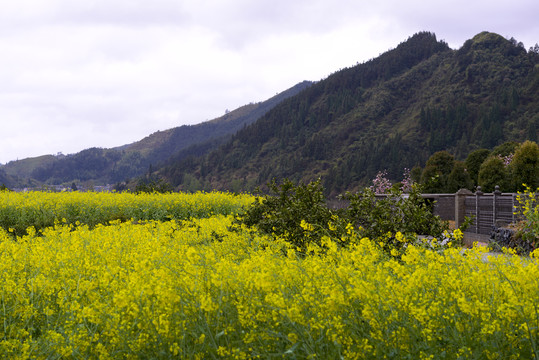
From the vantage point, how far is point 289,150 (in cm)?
11044

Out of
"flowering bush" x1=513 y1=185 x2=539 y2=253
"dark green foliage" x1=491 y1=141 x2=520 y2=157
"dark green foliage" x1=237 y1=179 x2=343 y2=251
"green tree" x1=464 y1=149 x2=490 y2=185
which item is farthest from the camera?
"dark green foliage" x1=491 y1=141 x2=520 y2=157

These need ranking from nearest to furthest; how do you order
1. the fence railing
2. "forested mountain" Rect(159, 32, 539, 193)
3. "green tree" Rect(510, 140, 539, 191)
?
the fence railing < "green tree" Rect(510, 140, 539, 191) < "forested mountain" Rect(159, 32, 539, 193)

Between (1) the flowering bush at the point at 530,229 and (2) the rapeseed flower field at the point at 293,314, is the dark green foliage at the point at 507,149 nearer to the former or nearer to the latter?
(1) the flowering bush at the point at 530,229

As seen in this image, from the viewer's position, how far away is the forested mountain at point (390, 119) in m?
74.8

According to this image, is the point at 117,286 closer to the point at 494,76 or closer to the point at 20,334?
the point at 20,334

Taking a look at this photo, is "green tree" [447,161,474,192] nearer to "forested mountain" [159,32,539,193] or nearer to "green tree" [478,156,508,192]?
"green tree" [478,156,508,192]

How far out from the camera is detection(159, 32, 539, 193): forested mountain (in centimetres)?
7475

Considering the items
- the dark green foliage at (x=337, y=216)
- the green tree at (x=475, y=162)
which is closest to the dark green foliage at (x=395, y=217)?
the dark green foliage at (x=337, y=216)

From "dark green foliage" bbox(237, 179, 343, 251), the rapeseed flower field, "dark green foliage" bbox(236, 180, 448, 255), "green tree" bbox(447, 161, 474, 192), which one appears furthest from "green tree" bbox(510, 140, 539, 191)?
the rapeseed flower field

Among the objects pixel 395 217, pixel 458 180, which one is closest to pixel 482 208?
pixel 395 217

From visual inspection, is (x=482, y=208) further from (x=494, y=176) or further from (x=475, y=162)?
(x=475, y=162)

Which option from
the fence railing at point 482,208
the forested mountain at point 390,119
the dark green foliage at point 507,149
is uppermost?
the forested mountain at point 390,119

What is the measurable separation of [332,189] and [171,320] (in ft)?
247

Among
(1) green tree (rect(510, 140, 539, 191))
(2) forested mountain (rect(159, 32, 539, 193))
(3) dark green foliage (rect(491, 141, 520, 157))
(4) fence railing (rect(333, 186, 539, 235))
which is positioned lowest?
(4) fence railing (rect(333, 186, 539, 235))
